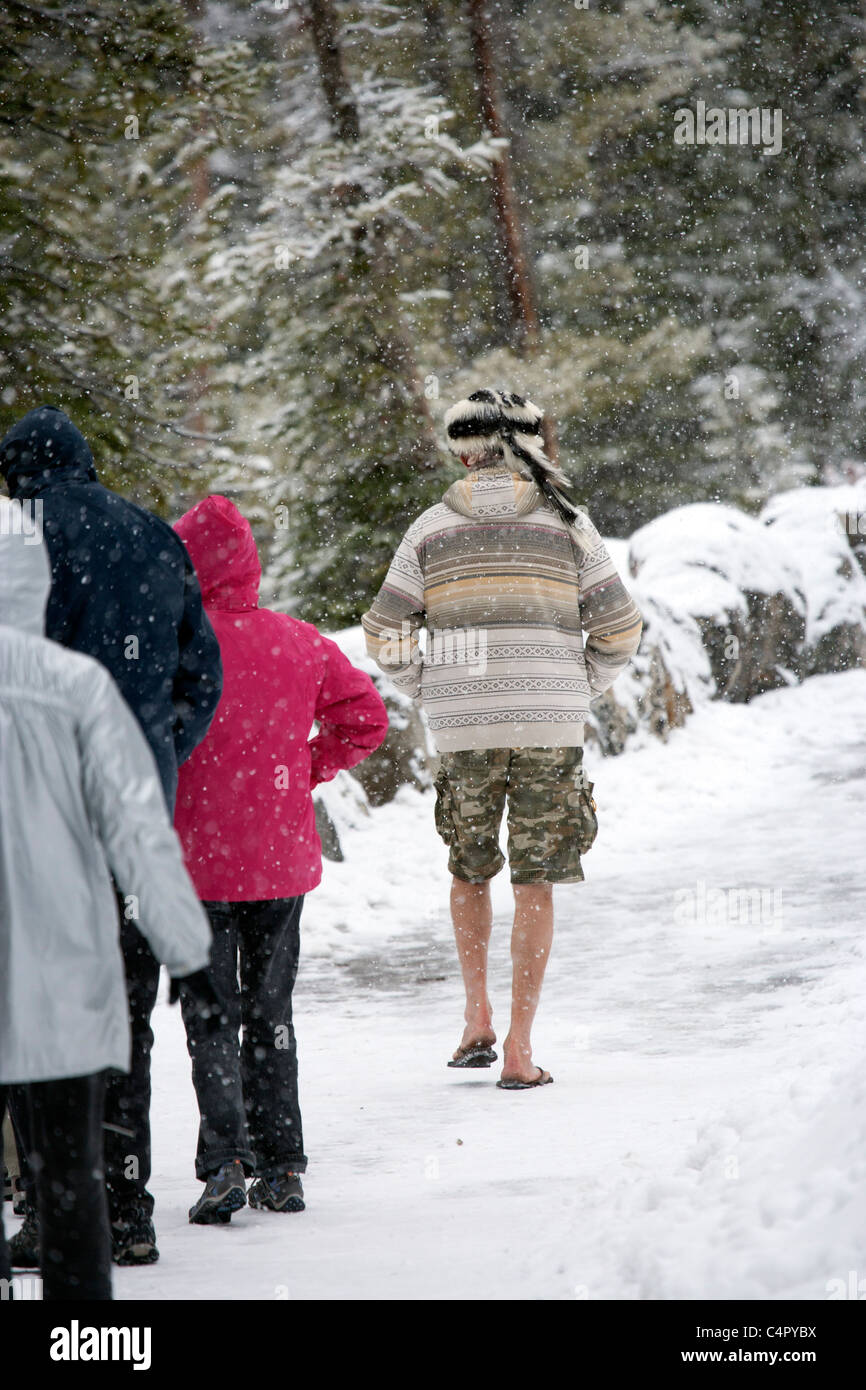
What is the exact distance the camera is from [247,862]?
11.5 feet

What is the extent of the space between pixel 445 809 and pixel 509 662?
550 mm

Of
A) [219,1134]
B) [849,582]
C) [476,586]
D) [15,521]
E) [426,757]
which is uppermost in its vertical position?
[15,521]

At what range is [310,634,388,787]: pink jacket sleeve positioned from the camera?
Answer: 389cm

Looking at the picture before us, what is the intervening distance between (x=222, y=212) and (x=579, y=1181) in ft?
37.8

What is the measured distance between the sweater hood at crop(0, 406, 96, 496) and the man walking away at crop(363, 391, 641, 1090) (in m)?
1.71

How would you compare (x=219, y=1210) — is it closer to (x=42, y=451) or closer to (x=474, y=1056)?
(x=474, y=1056)

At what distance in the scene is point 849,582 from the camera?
50.8 feet

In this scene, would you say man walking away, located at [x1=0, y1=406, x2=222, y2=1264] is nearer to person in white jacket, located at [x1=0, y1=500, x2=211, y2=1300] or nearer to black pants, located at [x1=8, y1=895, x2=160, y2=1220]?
black pants, located at [x1=8, y1=895, x2=160, y2=1220]

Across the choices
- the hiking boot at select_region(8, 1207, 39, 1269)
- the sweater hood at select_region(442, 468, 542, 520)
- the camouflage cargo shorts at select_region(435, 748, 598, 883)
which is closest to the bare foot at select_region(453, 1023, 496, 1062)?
the camouflage cargo shorts at select_region(435, 748, 598, 883)

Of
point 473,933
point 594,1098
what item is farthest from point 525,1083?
point 473,933

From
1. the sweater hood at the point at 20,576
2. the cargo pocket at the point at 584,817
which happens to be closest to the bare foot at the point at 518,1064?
the cargo pocket at the point at 584,817

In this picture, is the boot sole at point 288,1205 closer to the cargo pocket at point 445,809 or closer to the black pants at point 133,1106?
the black pants at point 133,1106
